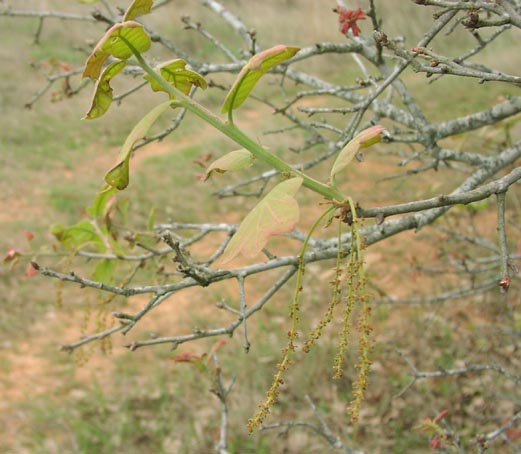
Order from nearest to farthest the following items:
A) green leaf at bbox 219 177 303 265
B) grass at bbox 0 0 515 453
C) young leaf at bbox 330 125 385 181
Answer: green leaf at bbox 219 177 303 265 < young leaf at bbox 330 125 385 181 < grass at bbox 0 0 515 453

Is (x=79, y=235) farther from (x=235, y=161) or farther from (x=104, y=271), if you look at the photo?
(x=235, y=161)

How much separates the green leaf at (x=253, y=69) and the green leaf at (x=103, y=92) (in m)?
0.16

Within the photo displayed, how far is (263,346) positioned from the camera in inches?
147

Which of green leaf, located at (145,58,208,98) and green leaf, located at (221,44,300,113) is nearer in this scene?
green leaf, located at (221,44,300,113)

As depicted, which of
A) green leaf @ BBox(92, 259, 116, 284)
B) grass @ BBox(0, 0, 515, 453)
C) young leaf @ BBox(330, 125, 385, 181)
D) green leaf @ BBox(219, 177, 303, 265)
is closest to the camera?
green leaf @ BBox(219, 177, 303, 265)

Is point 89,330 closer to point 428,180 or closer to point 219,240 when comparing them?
point 219,240

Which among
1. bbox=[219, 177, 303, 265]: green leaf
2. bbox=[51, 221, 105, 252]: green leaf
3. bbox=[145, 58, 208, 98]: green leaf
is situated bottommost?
bbox=[219, 177, 303, 265]: green leaf

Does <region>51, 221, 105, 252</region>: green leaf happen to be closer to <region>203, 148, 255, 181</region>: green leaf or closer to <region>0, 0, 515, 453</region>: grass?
<region>0, 0, 515, 453</region>: grass

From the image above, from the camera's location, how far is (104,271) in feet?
5.85

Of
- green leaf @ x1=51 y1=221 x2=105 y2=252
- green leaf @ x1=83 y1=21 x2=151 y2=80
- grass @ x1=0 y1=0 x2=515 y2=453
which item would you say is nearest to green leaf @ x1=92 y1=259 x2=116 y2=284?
green leaf @ x1=51 y1=221 x2=105 y2=252

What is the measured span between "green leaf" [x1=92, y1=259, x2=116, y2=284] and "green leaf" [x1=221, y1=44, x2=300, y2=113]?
1.05m

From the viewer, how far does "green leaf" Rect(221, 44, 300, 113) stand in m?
0.80

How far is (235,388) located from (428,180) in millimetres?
3477

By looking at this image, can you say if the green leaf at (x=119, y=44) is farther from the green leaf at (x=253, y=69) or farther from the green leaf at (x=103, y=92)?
the green leaf at (x=253, y=69)
